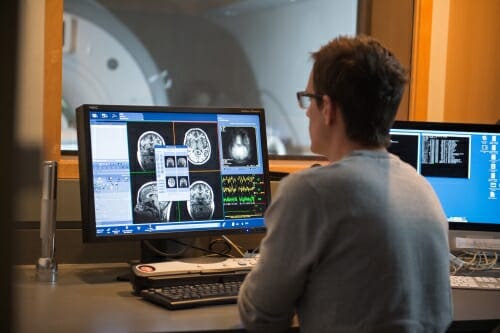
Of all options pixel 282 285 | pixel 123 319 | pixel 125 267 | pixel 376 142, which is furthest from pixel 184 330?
pixel 125 267

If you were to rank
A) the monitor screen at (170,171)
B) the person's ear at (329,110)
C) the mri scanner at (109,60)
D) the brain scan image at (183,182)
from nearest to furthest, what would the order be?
1. the person's ear at (329,110)
2. the monitor screen at (170,171)
3. the brain scan image at (183,182)
4. the mri scanner at (109,60)

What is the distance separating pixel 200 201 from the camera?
77.3 inches

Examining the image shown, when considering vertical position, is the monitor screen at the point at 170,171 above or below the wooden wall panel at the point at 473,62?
below

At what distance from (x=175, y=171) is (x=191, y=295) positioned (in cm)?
42

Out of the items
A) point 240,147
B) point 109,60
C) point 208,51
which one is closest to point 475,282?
point 240,147

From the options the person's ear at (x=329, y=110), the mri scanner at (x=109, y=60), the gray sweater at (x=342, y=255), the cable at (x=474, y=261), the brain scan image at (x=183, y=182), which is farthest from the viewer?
the mri scanner at (x=109, y=60)

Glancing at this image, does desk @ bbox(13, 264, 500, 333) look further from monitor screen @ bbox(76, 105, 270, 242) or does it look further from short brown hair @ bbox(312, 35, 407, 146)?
short brown hair @ bbox(312, 35, 407, 146)

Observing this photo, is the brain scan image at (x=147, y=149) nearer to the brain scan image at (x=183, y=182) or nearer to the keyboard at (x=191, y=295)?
the brain scan image at (x=183, y=182)

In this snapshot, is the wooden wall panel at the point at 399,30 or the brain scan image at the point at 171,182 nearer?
the brain scan image at the point at 171,182

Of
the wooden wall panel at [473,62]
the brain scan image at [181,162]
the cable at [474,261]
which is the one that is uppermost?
the wooden wall panel at [473,62]

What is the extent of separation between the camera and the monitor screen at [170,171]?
1.83 meters

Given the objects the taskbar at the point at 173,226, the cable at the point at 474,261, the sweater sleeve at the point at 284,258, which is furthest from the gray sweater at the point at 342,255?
the cable at the point at 474,261

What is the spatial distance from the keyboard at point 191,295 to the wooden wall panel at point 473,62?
132cm

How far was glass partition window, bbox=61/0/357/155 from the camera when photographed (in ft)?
11.1
